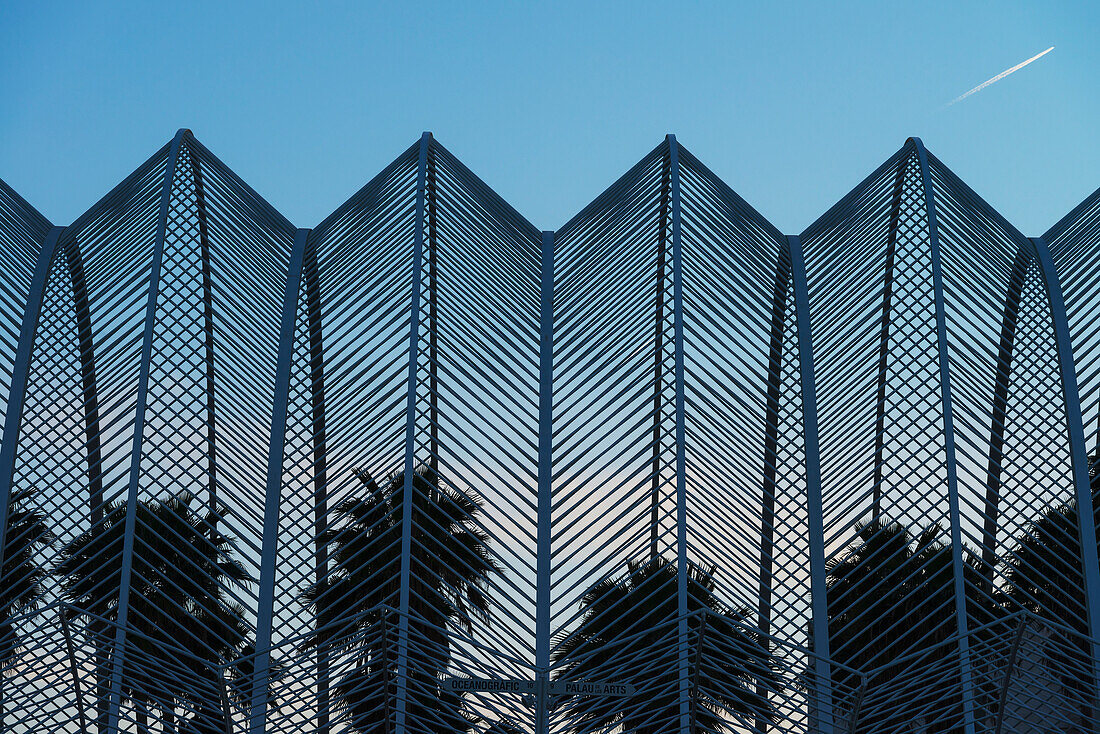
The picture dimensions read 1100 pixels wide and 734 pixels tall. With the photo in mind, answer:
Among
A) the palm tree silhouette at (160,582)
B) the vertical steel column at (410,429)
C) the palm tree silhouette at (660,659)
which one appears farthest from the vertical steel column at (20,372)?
the palm tree silhouette at (660,659)

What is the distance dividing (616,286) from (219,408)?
7.09 meters

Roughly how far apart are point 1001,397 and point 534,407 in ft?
26.3

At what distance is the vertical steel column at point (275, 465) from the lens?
19.0 m

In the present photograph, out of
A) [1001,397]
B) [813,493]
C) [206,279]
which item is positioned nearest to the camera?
[813,493]

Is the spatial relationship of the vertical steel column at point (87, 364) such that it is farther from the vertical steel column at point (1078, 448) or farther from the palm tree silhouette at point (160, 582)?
the vertical steel column at point (1078, 448)

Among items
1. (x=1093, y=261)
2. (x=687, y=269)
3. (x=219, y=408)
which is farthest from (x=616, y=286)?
(x=1093, y=261)

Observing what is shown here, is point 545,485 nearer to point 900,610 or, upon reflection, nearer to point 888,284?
point 900,610

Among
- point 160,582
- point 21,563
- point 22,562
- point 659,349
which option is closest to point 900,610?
point 659,349

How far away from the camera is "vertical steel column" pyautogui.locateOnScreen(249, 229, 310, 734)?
62.3 feet

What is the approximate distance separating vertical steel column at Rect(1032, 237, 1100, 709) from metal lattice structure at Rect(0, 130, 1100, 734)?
0.18 feet

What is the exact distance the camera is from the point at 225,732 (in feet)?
52.8

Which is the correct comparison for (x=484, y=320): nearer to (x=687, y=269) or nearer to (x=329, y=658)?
(x=687, y=269)

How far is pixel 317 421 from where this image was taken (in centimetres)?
2103

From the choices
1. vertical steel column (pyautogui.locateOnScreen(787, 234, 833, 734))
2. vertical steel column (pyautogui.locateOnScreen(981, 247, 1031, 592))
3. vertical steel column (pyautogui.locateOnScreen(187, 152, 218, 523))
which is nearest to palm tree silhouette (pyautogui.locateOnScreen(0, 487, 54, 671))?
vertical steel column (pyautogui.locateOnScreen(187, 152, 218, 523))
